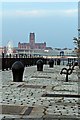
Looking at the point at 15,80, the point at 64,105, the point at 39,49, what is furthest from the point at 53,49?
the point at 64,105

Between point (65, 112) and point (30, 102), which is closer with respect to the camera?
point (65, 112)

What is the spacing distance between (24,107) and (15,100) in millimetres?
1412

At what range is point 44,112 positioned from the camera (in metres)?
7.84

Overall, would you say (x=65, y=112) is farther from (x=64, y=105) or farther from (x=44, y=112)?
(x=64, y=105)

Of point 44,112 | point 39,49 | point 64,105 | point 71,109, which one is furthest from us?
point 39,49

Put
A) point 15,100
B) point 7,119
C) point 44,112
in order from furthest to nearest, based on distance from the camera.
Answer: point 15,100 → point 44,112 → point 7,119

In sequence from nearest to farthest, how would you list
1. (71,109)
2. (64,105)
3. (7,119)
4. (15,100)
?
(7,119) < (71,109) < (64,105) < (15,100)

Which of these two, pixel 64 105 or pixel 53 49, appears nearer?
pixel 64 105

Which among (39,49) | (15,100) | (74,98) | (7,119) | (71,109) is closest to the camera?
(7,119)

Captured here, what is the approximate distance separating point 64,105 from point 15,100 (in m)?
1.59

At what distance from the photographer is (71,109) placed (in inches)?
331

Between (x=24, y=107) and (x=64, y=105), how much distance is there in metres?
1.18

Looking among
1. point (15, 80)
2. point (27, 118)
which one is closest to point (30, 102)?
point (27, 118)

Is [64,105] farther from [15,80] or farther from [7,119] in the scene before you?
[15,80]
